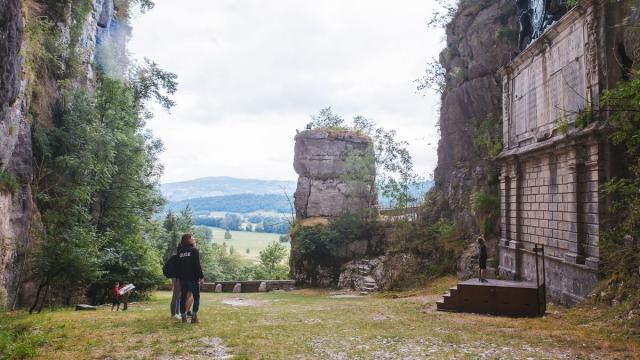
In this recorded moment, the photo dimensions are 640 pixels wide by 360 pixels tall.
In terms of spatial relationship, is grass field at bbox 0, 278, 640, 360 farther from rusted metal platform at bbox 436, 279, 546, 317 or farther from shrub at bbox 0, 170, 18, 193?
shrub at bbox 0, 170, 18, 193

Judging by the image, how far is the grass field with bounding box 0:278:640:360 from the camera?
21.7ft

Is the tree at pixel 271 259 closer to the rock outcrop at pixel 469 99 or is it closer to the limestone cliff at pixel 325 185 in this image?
the limestone cliff at pixel 325 185

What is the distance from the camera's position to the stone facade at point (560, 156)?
A: 451 inches

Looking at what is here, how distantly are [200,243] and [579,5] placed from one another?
36.8 metres

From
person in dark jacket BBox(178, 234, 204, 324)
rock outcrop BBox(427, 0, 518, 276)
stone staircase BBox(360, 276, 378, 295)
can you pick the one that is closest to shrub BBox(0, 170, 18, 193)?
person in dark jacket BBox(178, 234, 204, 324)

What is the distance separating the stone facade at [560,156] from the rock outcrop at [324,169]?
15.1 metres

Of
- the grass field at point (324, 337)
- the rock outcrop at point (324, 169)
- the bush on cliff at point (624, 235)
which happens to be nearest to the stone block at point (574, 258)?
the bush on cliff at point (624, 235)

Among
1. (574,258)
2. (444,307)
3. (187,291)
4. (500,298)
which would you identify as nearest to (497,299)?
(500,298)

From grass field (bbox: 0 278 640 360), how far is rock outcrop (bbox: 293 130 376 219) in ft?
69.5

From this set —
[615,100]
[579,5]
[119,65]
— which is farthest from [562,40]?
[119,65]

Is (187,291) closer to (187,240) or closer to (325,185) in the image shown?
(187,240)

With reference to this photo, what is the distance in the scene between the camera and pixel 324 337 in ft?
26.0

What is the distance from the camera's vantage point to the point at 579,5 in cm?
1205

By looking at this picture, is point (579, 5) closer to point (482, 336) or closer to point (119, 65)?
point (482, 336)
